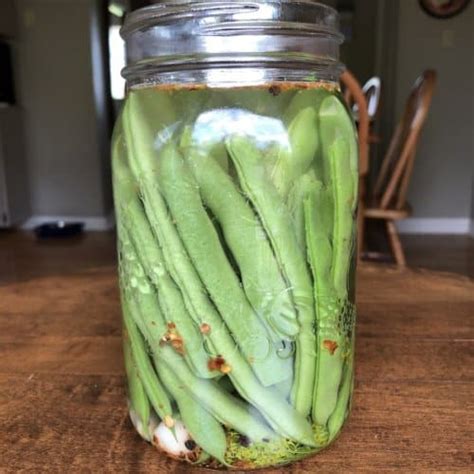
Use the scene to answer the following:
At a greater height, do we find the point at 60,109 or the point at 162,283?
the point at 162,283

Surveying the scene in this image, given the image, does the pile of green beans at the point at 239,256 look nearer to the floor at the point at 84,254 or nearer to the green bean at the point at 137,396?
the green bean at the point at 137,396

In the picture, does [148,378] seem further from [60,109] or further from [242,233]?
[60,109]

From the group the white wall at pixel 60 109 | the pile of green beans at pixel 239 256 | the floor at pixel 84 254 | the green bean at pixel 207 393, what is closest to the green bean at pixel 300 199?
the pile of green beans at pixel 239 256

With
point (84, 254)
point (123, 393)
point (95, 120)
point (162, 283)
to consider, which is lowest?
point (84, 254)

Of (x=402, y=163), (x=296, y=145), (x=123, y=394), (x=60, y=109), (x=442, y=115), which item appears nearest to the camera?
(x=296, y=145)

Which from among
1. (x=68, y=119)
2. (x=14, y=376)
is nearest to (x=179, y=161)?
(x=14, y=376)

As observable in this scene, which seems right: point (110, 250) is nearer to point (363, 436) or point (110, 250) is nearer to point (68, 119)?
point (68, 119)

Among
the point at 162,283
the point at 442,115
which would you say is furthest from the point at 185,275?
the point at 442,115

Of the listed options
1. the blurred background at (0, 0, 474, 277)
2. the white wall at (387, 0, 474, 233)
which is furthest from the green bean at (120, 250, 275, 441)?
the white wall at (387, 0, 474, 233)
